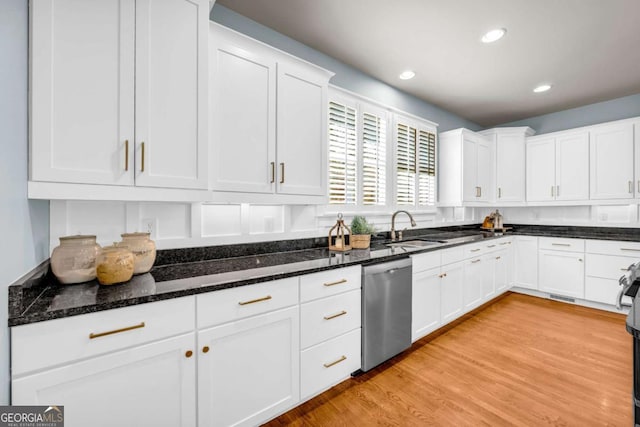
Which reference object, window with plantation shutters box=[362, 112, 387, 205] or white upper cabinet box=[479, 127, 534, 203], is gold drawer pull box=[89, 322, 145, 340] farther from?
white upper cabinet box=[479, 127, 534, 203]

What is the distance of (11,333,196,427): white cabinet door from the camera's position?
3.36 ft

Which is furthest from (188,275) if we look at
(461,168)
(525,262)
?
(525,262)

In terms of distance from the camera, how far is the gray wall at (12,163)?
0.97 metres

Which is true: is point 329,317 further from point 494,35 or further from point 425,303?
point 494,35

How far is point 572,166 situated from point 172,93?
5.01 meters

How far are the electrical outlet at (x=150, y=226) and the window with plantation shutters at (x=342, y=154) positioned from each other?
146 cm

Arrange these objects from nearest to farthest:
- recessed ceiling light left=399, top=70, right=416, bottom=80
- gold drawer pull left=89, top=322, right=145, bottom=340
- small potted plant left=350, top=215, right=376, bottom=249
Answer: gold drawer pull left=89, top=322, right=145, bottom=340 < small potted plant left=350, top=215, right=376, bottom=249 < recessed ceiling light left=399, top=70, right=416, bottom=80

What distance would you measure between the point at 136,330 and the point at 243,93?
1463 millimetres

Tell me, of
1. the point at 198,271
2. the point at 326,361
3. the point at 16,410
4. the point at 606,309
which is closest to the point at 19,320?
the point at 16,410

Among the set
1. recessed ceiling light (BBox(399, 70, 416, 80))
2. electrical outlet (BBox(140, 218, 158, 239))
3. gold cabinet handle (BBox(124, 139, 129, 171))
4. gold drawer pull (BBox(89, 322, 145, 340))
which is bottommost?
gold drawer pull (BBox(89, 322, 145, 340))

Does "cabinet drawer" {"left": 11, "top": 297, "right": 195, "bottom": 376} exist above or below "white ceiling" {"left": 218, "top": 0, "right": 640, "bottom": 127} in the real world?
below

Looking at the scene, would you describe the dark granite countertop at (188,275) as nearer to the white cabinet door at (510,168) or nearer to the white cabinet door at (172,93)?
the white cabinet door at (172,93)

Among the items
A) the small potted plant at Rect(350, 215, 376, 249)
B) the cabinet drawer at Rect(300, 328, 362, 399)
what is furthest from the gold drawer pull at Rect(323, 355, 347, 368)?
the small potted plant at Rect(350, 215, 376, 249)

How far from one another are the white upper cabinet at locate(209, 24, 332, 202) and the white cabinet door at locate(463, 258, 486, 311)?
211 cm
